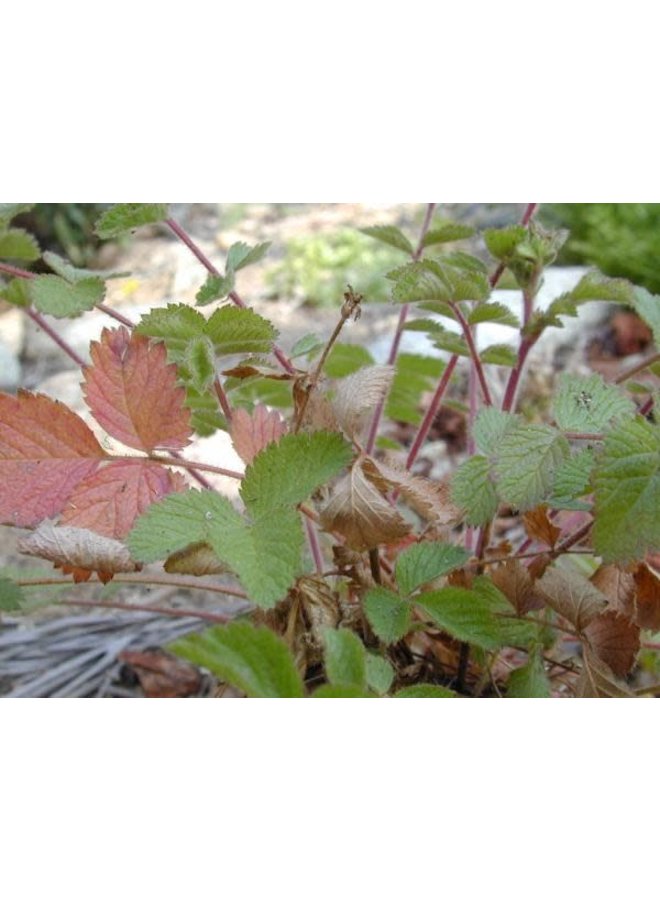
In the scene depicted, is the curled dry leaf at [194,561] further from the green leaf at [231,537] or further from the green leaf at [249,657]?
the green leaf at [249,657]

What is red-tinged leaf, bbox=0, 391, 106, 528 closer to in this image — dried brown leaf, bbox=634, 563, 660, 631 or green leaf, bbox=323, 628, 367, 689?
green leaf, bbox=323, 628, 367, 689

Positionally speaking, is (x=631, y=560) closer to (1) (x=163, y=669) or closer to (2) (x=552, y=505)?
(2) (x=552, y=505)

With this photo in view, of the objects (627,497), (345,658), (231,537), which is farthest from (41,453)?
(627,497)

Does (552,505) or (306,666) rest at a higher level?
(552,505)

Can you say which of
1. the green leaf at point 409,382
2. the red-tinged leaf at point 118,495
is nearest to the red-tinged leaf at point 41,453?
the red-tinged leaf at point 118,495

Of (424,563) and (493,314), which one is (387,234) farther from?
(424,563)

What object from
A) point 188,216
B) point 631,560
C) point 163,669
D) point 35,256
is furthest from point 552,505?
point 188,216
